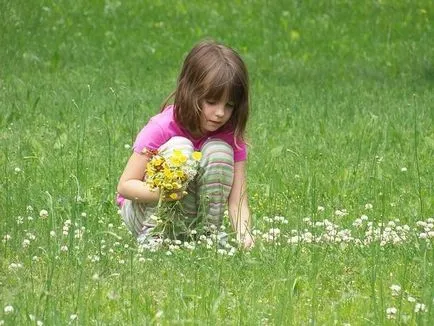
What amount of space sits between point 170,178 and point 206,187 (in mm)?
347

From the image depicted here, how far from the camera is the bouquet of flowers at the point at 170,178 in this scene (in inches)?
207

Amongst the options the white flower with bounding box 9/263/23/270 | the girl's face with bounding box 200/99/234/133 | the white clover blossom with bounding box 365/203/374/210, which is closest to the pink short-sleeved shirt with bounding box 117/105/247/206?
the girl's face with bounding box 200/99/234/133

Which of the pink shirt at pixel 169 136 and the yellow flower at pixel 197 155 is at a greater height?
the pink shirt at pixel 169 136

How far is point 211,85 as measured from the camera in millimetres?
5562

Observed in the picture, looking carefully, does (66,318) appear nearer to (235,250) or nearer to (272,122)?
(235,250)

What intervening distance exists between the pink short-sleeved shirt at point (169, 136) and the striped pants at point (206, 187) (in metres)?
0.12

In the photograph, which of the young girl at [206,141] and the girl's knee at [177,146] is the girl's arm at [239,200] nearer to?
the young girl at [206,141]

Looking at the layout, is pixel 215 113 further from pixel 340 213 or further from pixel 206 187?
pixel 340 213

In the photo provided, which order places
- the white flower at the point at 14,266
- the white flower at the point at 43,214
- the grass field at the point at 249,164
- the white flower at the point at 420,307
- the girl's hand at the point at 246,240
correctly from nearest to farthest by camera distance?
the white flower at the point at 420,307, the grass field at the point at 249,164, the white flower at the point at 14,266, the girl's hand at the point at 246,240, the white flower at the point at 43,214

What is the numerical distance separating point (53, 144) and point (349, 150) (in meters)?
1.82

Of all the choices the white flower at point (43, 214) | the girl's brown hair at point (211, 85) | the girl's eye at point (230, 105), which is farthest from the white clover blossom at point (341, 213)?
the white flower at point (43, 214)

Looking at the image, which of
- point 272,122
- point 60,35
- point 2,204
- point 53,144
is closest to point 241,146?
point 2,204

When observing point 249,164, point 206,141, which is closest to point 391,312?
point 206,141

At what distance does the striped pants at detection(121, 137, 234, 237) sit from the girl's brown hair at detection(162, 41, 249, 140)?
125 mm
